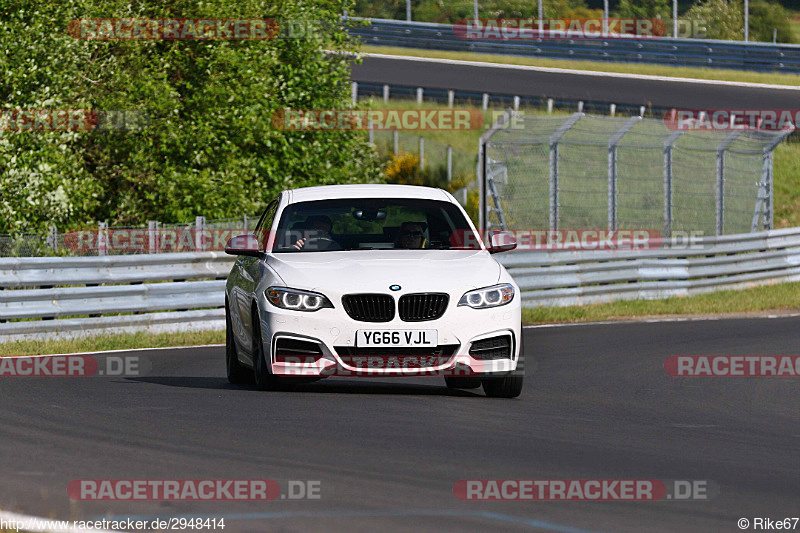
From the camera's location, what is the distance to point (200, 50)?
2658cm

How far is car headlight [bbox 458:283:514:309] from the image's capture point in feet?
32.4

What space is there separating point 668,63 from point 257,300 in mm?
38094

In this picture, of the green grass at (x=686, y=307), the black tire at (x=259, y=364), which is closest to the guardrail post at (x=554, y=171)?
the green grass at (x=686, y=307)

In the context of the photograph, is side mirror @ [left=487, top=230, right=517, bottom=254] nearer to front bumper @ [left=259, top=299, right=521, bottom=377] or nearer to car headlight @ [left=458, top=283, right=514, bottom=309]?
car headlight @ [left=458, top=283, right=514, bottom=309]

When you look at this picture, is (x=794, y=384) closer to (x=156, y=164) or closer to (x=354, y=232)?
(x=354, y=232)

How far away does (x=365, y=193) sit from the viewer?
1131 cm

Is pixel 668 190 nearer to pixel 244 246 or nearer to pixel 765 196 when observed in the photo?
pixel 765 196

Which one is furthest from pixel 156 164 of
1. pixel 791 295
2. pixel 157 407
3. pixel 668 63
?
pixel 668 63

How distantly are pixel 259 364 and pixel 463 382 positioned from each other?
163cm

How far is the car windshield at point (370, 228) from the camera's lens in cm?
1085

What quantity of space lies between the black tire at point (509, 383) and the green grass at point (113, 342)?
610 centimetres

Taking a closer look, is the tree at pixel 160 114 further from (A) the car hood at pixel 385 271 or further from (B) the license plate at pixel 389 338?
(B) the license plate at pixel 389 338

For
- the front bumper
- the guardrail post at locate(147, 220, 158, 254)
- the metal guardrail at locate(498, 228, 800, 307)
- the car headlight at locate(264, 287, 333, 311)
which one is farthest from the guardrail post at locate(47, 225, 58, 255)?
the front bumper

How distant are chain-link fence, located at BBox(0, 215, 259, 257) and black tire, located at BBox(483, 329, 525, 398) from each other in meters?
8.52
